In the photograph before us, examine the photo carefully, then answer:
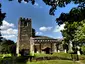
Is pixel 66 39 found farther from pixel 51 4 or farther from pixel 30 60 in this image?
pixel 51 4

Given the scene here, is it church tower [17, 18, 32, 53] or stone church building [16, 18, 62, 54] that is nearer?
stone church building [16, 18, 62, 54]

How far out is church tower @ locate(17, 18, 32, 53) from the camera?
92062 mm

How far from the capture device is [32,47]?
89.9 metres

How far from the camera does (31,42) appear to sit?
299 ft

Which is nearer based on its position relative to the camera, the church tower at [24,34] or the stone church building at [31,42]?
the stone church building at [31,42]

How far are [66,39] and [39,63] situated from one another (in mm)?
30832

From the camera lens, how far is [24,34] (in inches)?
3684

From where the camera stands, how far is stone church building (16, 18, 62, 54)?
89.4 metres

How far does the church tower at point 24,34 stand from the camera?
3625 inches

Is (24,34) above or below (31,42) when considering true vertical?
above

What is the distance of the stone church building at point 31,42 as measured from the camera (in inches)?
3521

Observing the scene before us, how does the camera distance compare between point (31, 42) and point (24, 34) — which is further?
point (24, 34)

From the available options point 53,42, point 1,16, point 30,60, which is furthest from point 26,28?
point 1,16

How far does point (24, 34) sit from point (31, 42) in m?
4.98
